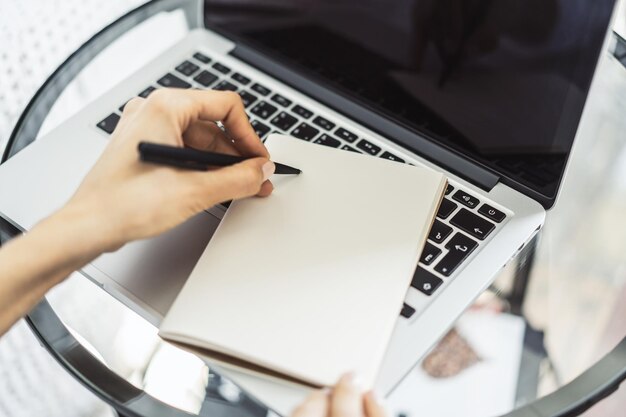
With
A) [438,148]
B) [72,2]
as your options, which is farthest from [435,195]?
[72,2]

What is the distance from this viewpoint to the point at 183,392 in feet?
1.79

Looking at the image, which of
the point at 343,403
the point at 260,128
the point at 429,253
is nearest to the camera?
the point at 343,403

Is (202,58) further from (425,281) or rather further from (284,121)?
(425,281)

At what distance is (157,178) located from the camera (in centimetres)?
42

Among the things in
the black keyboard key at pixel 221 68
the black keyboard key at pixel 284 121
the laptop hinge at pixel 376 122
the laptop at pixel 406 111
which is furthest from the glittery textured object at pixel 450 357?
the black keyboard key at pixel 221 68

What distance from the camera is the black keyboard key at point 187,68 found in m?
0.66

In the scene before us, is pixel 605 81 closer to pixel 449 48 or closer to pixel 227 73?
pixel 449 48

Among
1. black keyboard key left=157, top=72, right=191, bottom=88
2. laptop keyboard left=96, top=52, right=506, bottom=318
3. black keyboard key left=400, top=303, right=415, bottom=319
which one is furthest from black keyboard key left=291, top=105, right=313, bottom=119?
black keyboard key left=400, top=303, right=415, bottom=319

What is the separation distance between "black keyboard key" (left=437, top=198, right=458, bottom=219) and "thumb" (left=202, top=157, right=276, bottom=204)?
0.48ft

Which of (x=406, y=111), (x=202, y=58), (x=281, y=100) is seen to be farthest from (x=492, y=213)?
(x=202, y=58)

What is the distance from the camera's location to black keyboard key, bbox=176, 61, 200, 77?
662mm

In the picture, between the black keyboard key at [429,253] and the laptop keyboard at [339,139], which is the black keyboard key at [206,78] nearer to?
the laptop keyboard at [339,139]

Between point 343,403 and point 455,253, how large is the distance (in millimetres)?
167

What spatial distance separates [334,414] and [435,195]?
193mm
